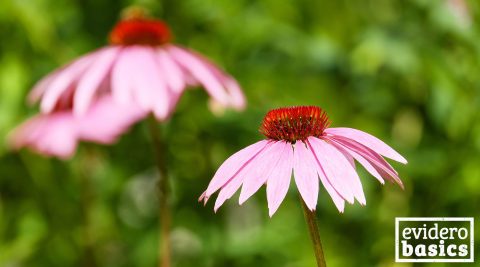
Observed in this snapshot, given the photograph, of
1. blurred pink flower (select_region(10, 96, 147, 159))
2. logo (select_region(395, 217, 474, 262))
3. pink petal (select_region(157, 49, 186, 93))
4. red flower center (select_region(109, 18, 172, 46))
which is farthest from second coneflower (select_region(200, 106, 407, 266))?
blurred pink flower (select_region(10, 96, 147, 159))

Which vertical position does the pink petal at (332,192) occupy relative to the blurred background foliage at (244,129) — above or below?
below

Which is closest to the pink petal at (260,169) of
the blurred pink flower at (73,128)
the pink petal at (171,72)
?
the pink petal at (171,72)

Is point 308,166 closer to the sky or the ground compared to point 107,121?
closer to the ground

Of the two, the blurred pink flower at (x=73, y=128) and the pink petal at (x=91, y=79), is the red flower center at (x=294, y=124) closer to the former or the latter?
the pink petal at (x=91, y=79)

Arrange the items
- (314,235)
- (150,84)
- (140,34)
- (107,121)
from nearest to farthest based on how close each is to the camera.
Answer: (314,235) → (150,84) → (140,34) → (107,121)

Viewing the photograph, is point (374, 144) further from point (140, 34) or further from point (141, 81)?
point (140, 34)

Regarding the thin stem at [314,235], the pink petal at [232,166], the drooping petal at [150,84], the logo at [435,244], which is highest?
the drooping petal at [150,84]

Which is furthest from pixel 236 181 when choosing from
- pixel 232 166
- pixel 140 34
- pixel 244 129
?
pixel 244 129

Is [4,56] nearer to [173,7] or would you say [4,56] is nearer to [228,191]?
[173,7]

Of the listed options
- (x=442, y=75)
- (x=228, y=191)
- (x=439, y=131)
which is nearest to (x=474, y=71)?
(x=442, y=75)
